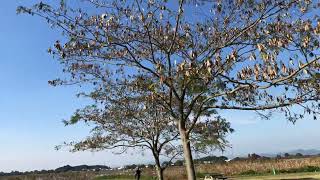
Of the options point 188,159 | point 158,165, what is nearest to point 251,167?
point 158,165

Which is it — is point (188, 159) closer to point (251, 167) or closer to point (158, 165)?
point (158, 165)

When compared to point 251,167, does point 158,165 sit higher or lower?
lower

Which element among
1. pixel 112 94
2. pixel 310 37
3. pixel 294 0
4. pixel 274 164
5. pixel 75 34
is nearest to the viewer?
pixel 310 37

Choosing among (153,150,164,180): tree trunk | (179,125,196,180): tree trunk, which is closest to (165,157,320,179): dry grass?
(153,150,164,180): tree trunk

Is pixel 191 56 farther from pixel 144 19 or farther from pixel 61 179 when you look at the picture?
pixel 61 179

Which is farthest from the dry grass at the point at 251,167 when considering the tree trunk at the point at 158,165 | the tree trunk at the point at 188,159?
the tree trunk at the point at 188,159

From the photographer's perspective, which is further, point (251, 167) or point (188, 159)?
point (251, 167)

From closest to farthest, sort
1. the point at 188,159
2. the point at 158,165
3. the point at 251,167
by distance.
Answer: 1. the point at 188,159
2. the point at 158,165
3. the point at 251,167

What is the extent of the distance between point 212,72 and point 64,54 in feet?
15.4

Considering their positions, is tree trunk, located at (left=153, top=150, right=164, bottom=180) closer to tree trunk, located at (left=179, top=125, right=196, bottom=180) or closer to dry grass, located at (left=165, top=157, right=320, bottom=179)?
tree trunk, located at (left=179, top=125, right=196, bottom=180)

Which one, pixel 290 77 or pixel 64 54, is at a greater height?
pixel 64 54

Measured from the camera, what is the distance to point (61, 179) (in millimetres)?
72500

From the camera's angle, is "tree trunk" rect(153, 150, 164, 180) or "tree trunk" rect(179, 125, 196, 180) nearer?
"tree trunk" rect(179, 125, 196, 180)

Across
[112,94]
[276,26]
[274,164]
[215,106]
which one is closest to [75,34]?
[215,106]
